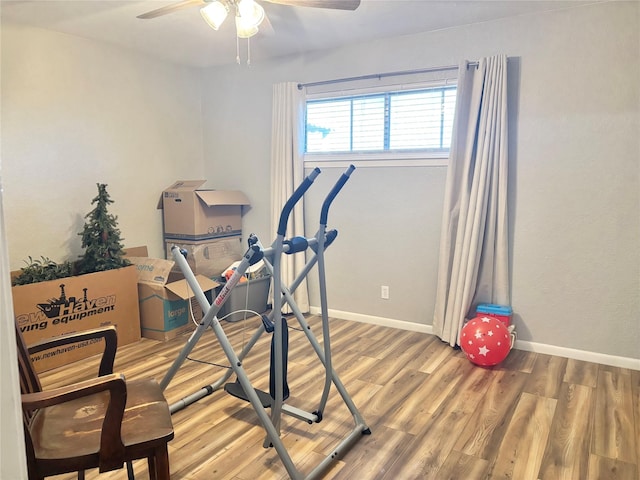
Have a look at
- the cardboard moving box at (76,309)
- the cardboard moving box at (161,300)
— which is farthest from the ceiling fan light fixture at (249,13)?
the cardboard moving box at (76,309)

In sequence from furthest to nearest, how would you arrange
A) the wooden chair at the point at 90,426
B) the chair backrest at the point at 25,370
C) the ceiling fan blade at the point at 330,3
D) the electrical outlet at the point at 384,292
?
the electrical outlet at the point at 384,292 < the ceiling fan blade at the point at 330,3 < the chair backrest at the point at 25,370 < the wooden chair at the point at 90,426

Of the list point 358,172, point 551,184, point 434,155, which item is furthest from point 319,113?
point 551,184

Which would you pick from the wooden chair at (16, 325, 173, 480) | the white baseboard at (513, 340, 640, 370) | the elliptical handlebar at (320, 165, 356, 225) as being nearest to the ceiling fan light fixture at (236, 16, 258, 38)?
the elliptical handlebar at (320, 165, 356, 225)

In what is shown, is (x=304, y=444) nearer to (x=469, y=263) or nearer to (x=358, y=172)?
(x=469, y=263)

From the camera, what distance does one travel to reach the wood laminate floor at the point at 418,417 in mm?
2045

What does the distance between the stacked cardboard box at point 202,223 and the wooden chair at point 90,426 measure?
2369mm

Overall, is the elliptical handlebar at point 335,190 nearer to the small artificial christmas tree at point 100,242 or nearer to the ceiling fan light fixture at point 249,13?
the ceiling fan light fixture at point 249,13

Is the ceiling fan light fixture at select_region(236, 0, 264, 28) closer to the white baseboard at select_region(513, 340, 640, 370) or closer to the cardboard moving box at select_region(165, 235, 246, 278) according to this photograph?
the cardboard moving box at select_region(165, 235, 246, 278)

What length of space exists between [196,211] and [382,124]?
177 cm

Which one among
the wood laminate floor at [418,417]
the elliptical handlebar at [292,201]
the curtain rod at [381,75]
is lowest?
the wood laminate floor at [418,417]

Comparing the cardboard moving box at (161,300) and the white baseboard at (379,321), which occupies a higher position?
the cardboard moving box at (161,300)

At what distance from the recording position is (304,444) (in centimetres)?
223

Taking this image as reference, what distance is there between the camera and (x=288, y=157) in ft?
13.6

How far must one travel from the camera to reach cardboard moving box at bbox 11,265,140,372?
3.00 metres
